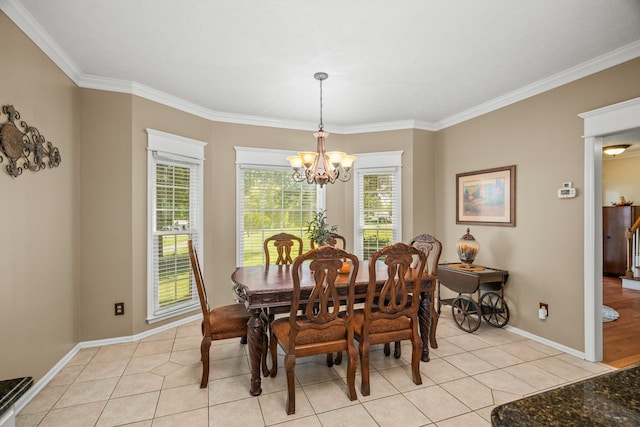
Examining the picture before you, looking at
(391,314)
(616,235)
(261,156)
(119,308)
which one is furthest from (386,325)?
(616,235)

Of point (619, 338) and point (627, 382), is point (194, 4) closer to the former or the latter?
point (627, 382)

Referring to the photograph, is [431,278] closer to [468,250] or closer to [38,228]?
[468,250]

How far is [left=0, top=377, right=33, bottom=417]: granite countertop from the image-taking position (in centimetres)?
92

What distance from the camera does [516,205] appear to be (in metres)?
3.60

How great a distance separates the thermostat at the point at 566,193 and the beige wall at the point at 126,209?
0.06 m

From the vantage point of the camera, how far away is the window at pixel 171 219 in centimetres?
352

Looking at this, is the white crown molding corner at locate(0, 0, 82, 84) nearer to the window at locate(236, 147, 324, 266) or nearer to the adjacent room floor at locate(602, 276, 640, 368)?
the window at locate(236, 147, 324, 266)

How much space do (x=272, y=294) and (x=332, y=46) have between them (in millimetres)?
2024

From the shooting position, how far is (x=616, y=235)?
6.50m

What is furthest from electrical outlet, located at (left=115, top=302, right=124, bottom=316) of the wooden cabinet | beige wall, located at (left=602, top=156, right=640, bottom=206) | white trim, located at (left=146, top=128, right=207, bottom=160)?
beige wall, located at (left=602, top=156, right=640, bottom=206)

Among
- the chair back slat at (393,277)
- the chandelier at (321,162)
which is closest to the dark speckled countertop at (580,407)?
the chair back slat at (393,277)

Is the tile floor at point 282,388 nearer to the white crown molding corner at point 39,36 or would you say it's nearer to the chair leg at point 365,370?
the chair leg at point 365,370

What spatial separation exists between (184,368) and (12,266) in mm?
1471

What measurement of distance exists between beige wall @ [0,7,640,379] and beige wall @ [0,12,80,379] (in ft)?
0.04
